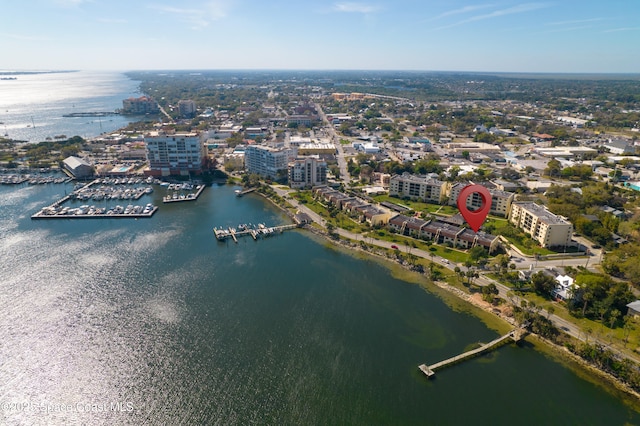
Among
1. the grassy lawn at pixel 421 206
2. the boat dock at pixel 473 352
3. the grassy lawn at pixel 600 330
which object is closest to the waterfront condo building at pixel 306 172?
the grassy lawn at pixel 421 206

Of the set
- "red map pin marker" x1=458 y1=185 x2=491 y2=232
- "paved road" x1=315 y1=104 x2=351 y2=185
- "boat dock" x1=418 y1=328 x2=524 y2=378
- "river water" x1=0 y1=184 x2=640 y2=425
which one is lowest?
"river water" x1=0 y1=184 x2=640 y2=425

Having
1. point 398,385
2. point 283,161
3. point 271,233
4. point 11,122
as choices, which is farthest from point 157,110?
point 398,385

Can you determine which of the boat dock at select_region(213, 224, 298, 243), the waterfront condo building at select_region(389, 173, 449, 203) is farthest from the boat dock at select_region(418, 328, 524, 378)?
the waterfront condo building at select_region(389, 173, 449, 203)

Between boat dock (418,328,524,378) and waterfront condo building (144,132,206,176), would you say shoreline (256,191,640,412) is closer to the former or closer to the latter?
boat dock (418,328,524,378)

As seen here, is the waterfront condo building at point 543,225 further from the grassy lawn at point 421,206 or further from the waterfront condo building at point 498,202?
the grassy lawn at point 421,206

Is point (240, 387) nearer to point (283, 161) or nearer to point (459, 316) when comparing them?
point (459, 316)

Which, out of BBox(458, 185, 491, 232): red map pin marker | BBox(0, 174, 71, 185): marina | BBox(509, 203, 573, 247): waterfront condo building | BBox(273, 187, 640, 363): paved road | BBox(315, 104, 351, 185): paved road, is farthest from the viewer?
BBox(315, 104, 351, 185): paved road

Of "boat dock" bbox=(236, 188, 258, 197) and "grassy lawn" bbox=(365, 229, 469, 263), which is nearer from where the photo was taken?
"grassy lawn" bbox=(365, 229, 469, 263)
